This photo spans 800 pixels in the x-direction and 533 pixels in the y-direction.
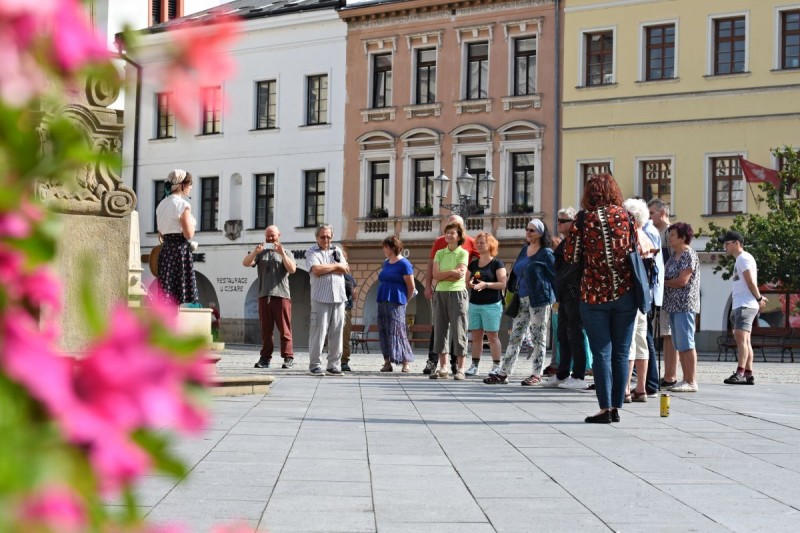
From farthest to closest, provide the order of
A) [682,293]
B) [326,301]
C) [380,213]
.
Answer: [380,213] → [326,301] → [682,293]

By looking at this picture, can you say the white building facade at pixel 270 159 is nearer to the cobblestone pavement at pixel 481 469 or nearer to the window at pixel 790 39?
the window at pixel 790 39

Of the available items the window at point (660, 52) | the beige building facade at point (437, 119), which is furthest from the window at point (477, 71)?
the window at point (660, 52)

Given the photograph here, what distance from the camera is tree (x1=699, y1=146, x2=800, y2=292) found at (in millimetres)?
33688

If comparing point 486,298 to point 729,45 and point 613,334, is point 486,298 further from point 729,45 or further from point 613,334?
point 729,45

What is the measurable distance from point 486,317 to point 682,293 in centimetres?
327

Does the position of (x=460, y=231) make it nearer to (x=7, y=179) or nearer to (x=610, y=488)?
(x=610, y=488)

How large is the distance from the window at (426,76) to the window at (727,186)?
392 inches

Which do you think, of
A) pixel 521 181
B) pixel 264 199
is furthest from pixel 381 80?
pixel 521 181

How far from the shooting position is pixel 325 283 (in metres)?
16.9

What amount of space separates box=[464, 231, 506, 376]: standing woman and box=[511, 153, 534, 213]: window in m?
24.5

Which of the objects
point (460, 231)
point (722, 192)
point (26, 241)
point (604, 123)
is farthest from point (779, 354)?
point (26, 241)

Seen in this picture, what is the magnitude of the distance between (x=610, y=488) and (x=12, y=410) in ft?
18.3

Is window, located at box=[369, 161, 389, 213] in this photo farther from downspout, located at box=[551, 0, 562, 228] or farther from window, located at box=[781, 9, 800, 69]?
window, located at box=[781, 9, 800, 69]

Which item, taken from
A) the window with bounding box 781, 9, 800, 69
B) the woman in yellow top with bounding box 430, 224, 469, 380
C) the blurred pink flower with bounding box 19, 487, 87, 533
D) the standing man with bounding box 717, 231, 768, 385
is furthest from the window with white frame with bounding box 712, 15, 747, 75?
the blurred pink flower with bounding box 19, 487, 87, 533
